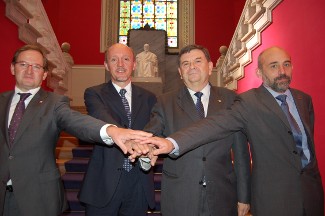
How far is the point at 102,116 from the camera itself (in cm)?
181

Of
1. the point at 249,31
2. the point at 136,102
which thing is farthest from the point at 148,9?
the point at 136,102

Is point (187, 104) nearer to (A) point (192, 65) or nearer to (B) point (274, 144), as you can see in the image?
(A) point (192, 65)

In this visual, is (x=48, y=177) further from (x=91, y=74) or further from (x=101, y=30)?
(x=101, y=30)

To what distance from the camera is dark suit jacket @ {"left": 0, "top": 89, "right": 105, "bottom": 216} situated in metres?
1.51

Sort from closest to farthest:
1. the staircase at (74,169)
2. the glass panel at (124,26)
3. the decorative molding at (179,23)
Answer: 1. the staircase at (74,169)
2. the decorative molding at (179,23)
3. the glass panel at (124,26)

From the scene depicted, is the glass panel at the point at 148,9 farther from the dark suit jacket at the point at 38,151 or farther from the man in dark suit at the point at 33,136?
the dark suit jacket at the point at 38,151

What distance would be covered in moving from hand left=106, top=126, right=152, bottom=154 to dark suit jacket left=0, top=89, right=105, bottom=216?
8 centimetres

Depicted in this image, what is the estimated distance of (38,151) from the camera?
→ 156cm

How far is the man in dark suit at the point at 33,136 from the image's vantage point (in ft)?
4.95

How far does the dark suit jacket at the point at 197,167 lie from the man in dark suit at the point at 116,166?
0.21 m

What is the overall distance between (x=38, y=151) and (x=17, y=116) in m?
0.25

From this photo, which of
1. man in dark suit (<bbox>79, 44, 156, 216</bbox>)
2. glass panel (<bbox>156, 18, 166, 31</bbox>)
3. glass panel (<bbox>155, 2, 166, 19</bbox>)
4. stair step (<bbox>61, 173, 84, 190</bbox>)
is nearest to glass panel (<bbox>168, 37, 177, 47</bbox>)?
glass panel (<bbox>156, 18, 166, 31</bbox>)

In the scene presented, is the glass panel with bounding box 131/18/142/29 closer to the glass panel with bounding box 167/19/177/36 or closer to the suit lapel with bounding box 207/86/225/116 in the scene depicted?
the glass panel with bounding box 167/19/177/36

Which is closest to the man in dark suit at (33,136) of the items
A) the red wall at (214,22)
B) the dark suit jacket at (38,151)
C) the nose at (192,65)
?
the dark suit jacket at (38,151)
